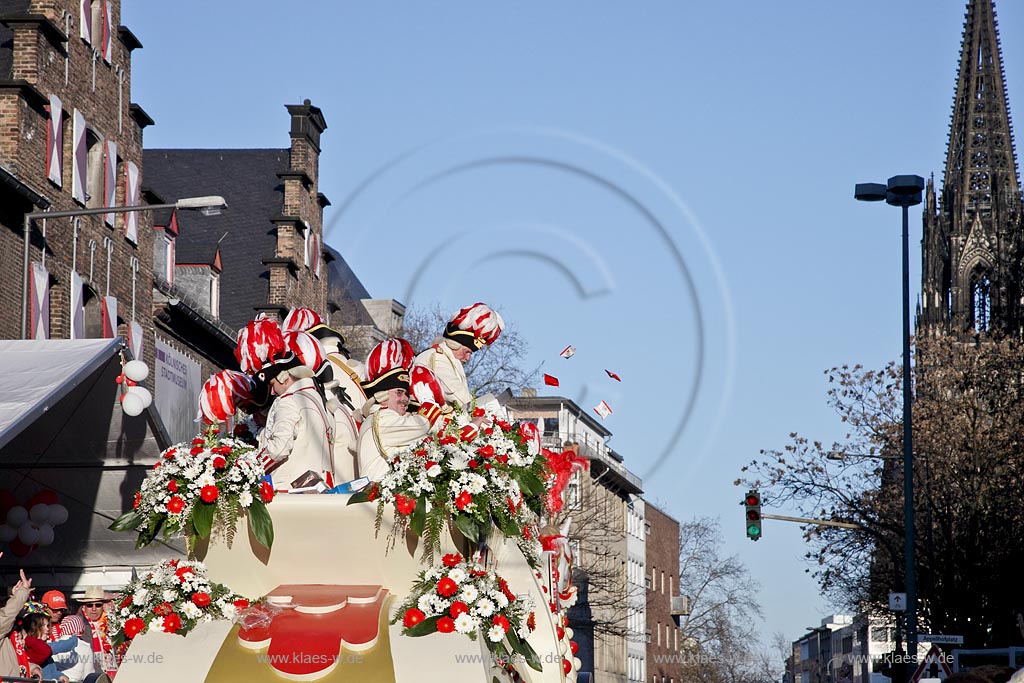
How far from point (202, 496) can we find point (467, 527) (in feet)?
4.40

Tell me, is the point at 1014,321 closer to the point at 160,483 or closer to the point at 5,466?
the point at 5,466

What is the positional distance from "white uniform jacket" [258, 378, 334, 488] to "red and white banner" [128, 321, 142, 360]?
2691 centimetres

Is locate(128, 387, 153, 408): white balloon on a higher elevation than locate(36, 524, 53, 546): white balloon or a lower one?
higher

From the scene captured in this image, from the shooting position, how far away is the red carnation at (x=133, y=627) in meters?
7.14

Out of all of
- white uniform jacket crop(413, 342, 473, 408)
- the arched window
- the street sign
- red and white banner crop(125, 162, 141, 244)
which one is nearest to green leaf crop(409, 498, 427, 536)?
white uniform jacket crop(413, 342, 473, 408)

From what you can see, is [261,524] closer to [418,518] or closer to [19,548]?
[418,518]

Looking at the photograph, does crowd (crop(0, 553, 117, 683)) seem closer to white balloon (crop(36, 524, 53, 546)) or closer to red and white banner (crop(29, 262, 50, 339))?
white balloon (crop(36, 524, 53, 546))

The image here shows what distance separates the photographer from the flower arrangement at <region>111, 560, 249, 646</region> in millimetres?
7082

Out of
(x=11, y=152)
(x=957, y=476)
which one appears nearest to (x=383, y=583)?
(x=11, y=152)

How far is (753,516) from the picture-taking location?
34281 mm

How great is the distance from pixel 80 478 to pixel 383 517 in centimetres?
1180

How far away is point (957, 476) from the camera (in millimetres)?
42156

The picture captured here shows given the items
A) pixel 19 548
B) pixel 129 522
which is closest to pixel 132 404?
pixel 19 548

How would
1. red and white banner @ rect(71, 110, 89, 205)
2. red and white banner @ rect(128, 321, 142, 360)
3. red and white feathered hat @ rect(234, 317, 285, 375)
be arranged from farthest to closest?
red and white banner @ rect(128, 321, 142, 360)
red and white banner @ rect(71, 110, 89, 205)
red and white feathered hat @ rect(234, 317, 285, 375)
